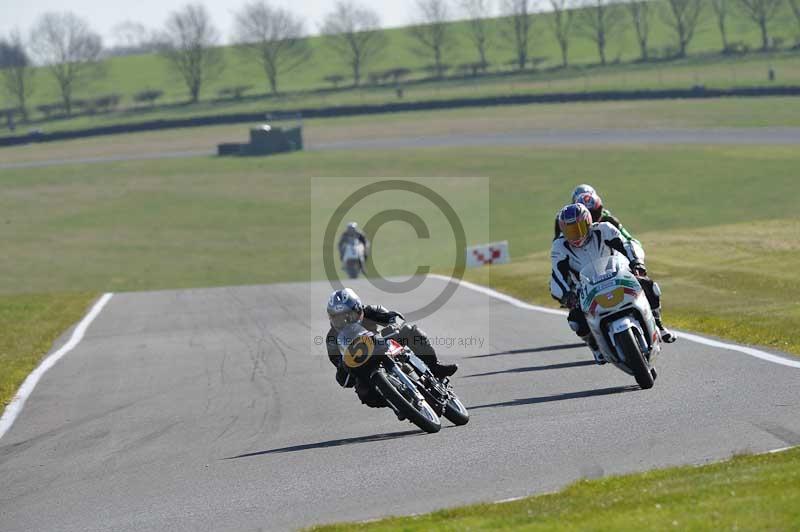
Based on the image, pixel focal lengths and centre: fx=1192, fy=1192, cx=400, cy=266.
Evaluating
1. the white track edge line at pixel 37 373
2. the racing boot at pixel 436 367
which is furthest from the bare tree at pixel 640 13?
the racing boot at pixel 436 367

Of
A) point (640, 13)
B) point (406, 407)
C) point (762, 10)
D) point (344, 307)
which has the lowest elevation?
point (406, 407)

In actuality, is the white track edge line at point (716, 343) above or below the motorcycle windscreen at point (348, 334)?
below

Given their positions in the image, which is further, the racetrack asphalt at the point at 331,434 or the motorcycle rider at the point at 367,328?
the motorcycle rider at the point at 367,328

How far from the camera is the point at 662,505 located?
6980 mm

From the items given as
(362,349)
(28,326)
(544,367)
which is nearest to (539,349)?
(544,367)

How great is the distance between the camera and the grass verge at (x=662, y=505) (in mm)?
6582

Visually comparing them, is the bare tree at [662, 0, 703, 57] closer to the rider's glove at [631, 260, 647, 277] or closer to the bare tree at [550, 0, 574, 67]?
the bare tree at [550, 0, 574, 67]

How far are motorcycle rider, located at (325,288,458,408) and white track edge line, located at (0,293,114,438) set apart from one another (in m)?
4.11

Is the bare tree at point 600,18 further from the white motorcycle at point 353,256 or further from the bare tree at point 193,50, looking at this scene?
the white motorcycle at point 353,256

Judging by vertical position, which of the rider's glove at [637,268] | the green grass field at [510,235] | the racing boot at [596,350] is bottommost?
the green grass field at [510,235]

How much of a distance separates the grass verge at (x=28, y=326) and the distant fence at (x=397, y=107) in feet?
149

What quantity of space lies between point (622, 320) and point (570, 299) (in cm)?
99

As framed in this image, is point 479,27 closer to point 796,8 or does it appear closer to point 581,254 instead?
point 796,8

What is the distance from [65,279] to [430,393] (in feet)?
87.3
